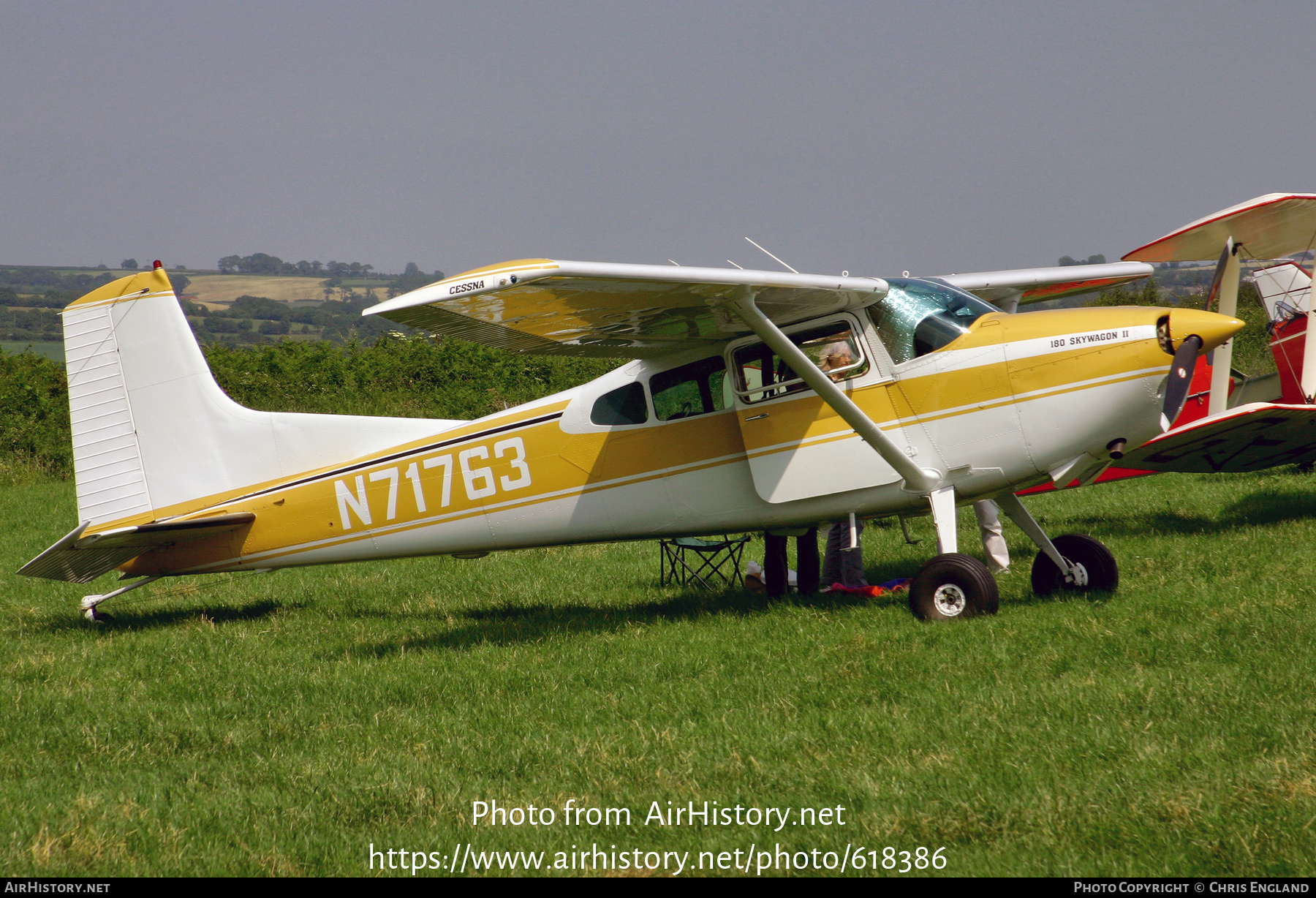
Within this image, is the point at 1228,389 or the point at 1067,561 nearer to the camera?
the point at 1067,561

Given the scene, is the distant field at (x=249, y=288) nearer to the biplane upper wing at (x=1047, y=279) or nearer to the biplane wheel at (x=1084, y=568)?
the biplane upper wing at (x=1047, y=279)

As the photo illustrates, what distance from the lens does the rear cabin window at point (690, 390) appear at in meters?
7.84

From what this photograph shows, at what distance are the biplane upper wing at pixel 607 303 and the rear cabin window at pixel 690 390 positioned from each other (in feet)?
0.59

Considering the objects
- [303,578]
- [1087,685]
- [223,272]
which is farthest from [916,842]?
[223,272]

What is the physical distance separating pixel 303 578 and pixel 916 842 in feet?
28.2

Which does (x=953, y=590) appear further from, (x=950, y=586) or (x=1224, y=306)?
(x=1224, y=306)

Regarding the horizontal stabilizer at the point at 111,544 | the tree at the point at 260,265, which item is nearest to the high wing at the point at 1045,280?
the horizontal stabilizer at the point at 111,544

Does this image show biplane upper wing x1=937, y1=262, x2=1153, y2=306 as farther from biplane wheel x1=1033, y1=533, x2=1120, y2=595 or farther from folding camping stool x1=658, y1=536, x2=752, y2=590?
folding camping stool x1=658, y1=536, x2=752, y2=590

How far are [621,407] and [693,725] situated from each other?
3414 mm

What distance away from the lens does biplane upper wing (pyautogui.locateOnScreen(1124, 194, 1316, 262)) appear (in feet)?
30.5

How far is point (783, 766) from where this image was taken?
450cm

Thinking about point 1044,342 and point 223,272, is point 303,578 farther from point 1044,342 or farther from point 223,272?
point 223,272

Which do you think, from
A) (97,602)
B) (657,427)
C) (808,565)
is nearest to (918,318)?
(657,427)

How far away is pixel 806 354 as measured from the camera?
7.48 meters
